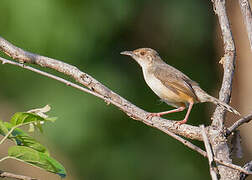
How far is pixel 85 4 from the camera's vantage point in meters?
8.57

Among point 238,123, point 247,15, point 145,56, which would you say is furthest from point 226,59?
point 145,56

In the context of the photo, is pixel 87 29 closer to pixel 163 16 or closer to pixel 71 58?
pixel 71 58

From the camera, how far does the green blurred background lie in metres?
8.03

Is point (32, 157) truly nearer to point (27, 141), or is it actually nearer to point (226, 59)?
point (27, 141)

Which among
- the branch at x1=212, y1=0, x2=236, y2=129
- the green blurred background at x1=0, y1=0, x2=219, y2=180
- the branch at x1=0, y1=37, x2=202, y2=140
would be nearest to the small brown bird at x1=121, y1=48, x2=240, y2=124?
the branch at x1=212, y1=0, x2=236, y2=129

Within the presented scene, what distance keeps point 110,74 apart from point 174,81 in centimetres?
406

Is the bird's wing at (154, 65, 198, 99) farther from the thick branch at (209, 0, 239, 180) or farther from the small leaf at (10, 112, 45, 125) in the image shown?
the small leaf at (10, 112, 45, 125)

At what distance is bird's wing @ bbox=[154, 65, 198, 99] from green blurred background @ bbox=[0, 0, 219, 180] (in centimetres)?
322

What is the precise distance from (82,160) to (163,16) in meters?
3.89

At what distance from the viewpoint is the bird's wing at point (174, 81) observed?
4605 mm

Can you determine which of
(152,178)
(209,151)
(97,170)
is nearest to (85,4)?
(97,170)

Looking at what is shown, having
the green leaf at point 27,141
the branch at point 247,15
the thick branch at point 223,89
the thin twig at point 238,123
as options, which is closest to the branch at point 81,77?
the thick branch at point 223,89

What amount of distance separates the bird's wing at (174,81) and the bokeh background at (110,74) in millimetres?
3217

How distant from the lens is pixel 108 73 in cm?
880
